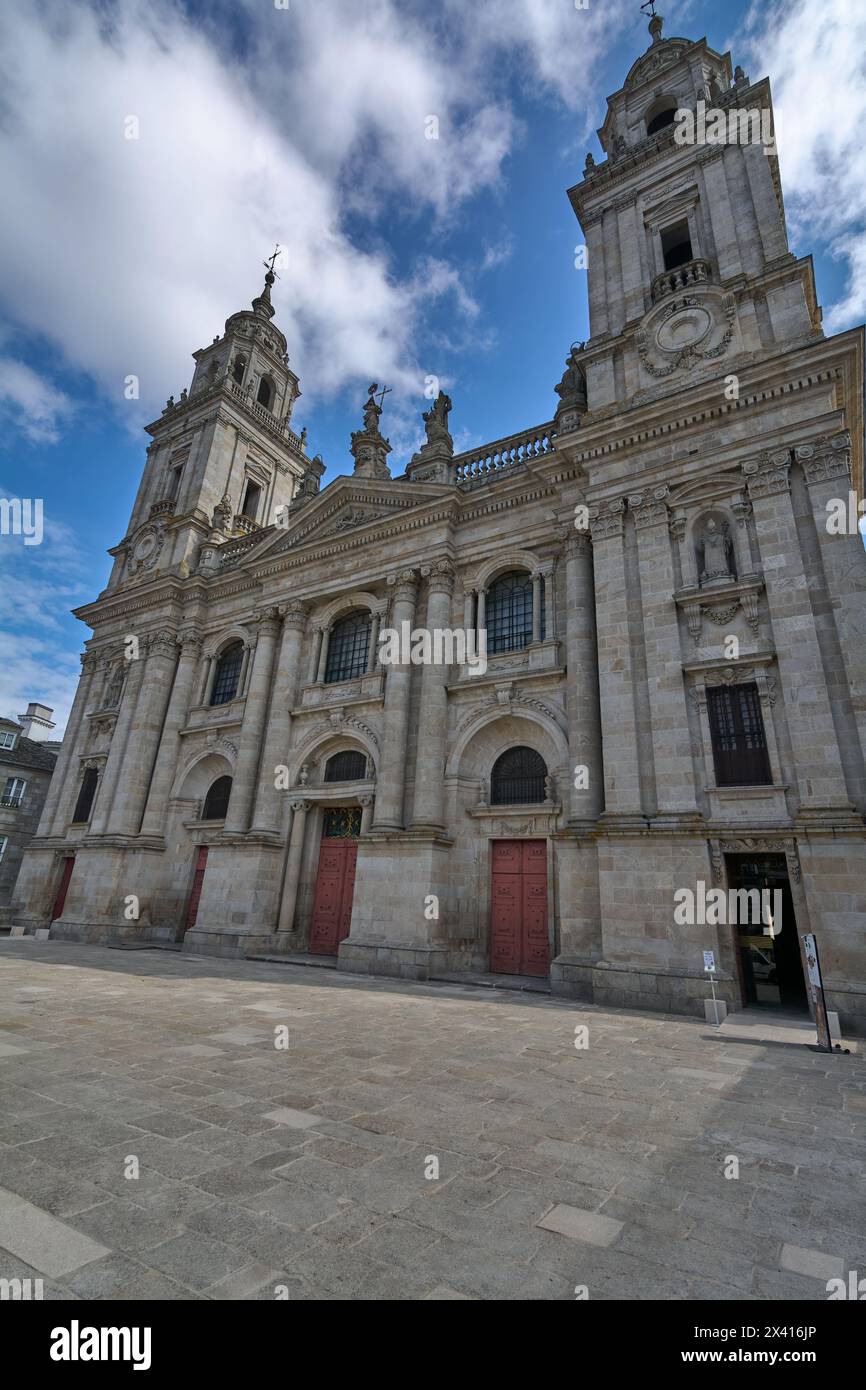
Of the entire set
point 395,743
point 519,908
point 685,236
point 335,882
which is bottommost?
point 519,908

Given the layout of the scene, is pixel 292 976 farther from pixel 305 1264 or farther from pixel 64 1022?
pixel 305 1264

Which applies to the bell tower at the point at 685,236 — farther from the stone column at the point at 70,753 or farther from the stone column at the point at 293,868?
the stone column at the point at 70,753

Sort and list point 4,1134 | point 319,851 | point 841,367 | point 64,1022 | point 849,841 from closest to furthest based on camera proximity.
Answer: point 4,1134
point 64,1022
point 849,841
point 841,367
point 319,851

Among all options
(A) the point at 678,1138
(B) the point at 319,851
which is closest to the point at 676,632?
(A) the point at 678,1138

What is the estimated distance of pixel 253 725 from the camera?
21359mm

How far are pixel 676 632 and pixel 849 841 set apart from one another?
5355mm

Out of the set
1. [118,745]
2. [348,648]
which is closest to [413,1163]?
[348,648]

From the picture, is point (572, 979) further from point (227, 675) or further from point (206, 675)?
point (206, 675)

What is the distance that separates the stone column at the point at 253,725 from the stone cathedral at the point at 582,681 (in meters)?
0.10

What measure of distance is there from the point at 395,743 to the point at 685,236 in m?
17.7

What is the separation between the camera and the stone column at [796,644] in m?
11.6

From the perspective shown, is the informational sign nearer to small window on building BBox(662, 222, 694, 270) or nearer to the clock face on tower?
small window on building BBox(662, 222, 694, 270)
